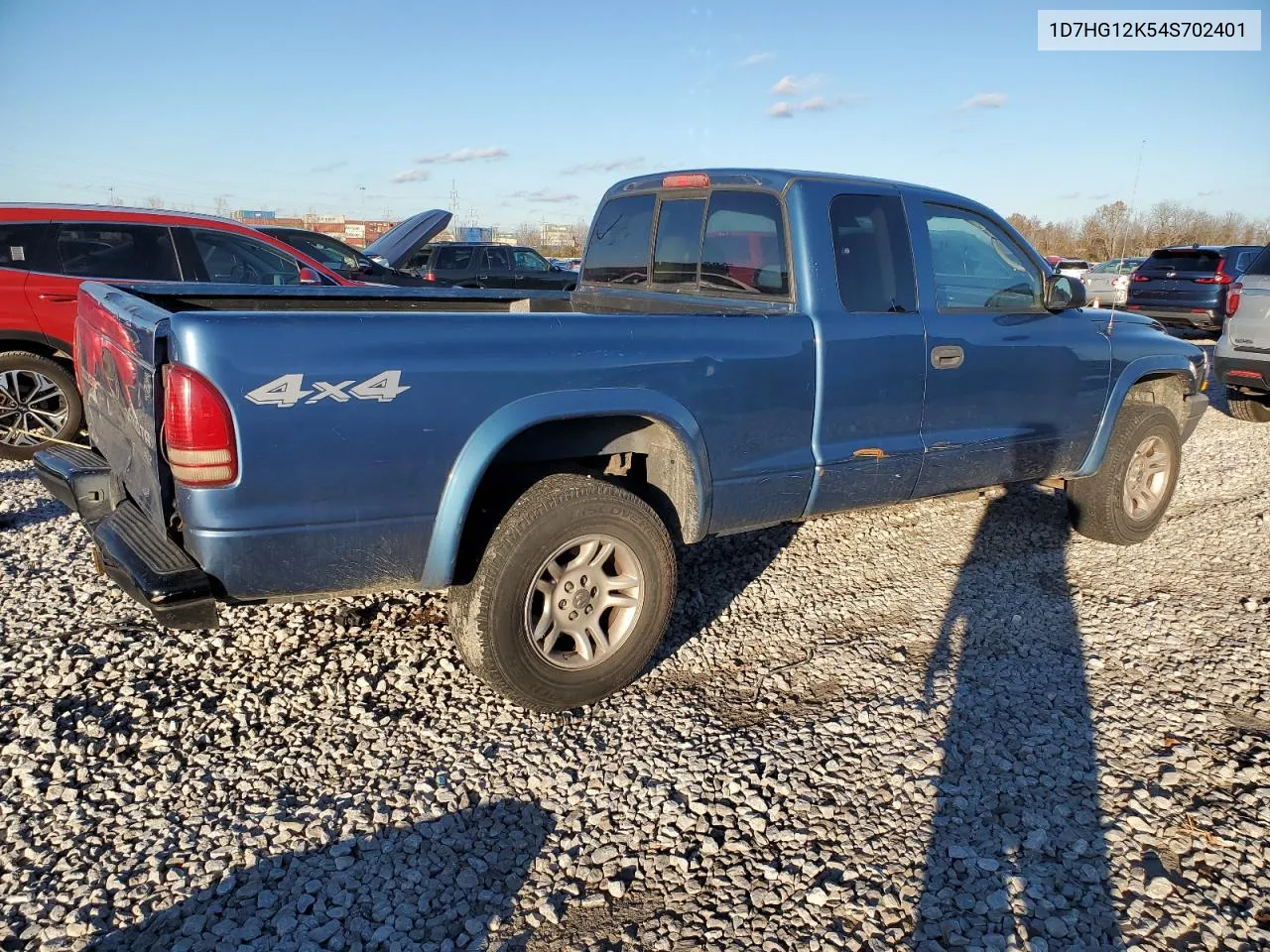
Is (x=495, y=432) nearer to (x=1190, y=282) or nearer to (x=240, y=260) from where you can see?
(x=240, y=260)

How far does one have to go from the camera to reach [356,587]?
2969 millimetres

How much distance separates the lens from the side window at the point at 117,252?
6.71m

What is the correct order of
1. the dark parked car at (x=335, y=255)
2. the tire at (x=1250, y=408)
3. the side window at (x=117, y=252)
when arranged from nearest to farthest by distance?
the side window at (x=117, y=252) < the tire at (x=1250, y=408) < the dark parked car at (x=335, y=255)

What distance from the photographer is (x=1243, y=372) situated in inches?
327

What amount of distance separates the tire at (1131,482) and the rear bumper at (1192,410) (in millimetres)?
145

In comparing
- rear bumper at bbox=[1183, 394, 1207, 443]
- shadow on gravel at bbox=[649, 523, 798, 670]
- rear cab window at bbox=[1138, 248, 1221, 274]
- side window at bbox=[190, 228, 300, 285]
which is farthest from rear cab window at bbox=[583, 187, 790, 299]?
rear cab window at bbox=[1138, 248, 1221, 274]

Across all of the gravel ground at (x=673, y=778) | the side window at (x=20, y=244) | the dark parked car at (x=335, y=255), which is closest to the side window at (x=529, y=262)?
the dark parked car at (x=335, y=255)

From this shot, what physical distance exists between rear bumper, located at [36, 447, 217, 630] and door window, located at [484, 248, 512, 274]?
1442 centimetres

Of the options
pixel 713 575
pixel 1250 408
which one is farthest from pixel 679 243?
pixel 1250 408

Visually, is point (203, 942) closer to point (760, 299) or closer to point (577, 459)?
point (577, 459)

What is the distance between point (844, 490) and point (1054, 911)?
1.93 meters

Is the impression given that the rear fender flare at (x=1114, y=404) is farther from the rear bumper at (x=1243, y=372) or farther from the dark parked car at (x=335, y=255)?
the dark parked car at (x=335, y=255)

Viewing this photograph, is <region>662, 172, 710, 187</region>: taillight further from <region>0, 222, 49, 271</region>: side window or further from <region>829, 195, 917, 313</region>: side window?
<region>0, 222, 49, 271</region>: side window

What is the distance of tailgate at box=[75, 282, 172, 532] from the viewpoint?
8.98 feet
